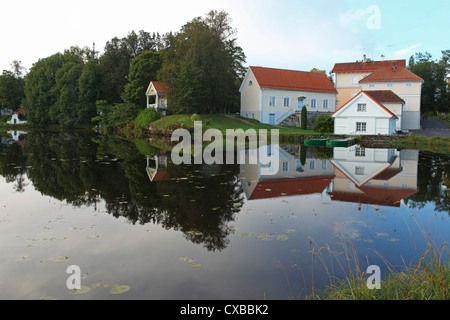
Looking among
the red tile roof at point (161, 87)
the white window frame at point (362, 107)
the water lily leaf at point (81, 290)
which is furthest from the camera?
the red tile roof at point (161, 87)

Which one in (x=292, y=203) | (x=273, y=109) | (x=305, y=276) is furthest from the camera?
(x=273, y=109)

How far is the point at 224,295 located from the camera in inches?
197

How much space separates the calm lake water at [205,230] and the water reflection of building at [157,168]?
0.41ft

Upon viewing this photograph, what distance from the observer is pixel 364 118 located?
3625 centimetres

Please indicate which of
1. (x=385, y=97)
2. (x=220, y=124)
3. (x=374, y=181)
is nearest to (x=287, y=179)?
(x=374, y=181)

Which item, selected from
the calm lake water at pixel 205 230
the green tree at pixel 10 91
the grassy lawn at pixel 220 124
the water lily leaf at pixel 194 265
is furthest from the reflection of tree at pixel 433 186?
the green tree at pixel 10 91

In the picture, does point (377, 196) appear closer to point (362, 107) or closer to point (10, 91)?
point (362, 107)

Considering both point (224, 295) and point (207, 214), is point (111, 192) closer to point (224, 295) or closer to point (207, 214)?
point (207, 214)

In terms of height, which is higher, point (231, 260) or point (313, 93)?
point (313, 93)

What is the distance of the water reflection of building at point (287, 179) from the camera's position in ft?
38.9

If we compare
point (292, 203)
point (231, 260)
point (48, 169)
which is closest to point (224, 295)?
point (231, 260)

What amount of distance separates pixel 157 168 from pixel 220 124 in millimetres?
26125

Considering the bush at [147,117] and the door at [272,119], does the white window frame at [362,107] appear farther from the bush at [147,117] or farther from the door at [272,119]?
the bush at [147,117]

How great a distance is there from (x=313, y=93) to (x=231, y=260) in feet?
154
